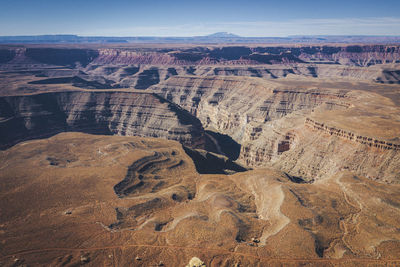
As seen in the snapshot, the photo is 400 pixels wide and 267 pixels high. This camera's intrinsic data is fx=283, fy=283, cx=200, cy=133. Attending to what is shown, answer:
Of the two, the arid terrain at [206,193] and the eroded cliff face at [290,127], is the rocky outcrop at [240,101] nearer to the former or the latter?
the eroded cliff face at [290,127]

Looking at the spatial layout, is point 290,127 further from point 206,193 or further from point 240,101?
point 240,101

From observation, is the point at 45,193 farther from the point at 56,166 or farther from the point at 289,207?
the point at 289,207

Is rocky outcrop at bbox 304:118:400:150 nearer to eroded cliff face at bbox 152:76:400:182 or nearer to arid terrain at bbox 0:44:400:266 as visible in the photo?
eroded cliff face at bbox 152:76:400:182

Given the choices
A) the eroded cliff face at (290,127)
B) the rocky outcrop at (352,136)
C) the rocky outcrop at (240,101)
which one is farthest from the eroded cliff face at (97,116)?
the rocky outcrop at (352,136)

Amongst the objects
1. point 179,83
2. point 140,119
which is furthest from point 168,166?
point 179,83

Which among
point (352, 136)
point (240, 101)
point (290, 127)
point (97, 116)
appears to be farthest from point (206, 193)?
point (240, 101)

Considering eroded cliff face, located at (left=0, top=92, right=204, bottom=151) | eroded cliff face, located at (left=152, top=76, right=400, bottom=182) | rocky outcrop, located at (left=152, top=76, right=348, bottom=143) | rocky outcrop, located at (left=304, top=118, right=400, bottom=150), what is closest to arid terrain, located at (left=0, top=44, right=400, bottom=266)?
rocky outcrop, located at (left=304, top=118, right=400, bottom=150)
